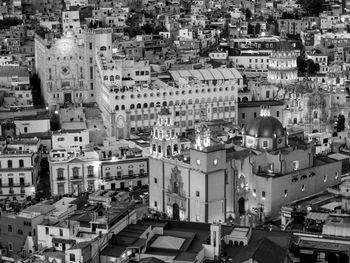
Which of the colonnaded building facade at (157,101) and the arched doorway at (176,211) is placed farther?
the colonnaded building facade at (157,101)

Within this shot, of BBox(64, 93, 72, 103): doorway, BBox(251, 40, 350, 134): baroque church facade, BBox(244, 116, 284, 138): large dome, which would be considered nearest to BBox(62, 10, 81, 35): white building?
BBox(64, 93, 72, 103): doorway

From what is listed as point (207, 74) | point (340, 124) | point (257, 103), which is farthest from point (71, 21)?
point (340, 124)

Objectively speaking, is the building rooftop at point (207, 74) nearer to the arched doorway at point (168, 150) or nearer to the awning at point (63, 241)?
the arched doorway at point (168, 150)

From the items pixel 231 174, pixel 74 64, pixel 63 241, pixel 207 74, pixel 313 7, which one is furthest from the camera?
pixel 313 7

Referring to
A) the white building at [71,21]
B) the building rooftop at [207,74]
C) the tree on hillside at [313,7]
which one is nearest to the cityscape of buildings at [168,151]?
the building rooftop at [207,74]

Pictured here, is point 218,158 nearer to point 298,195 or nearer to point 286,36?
point 298,195

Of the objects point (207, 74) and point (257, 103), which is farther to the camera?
point (207, 74)

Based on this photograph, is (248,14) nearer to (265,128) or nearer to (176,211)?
(265,128)

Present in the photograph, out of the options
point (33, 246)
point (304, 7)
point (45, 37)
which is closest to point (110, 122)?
point (45, 37)
